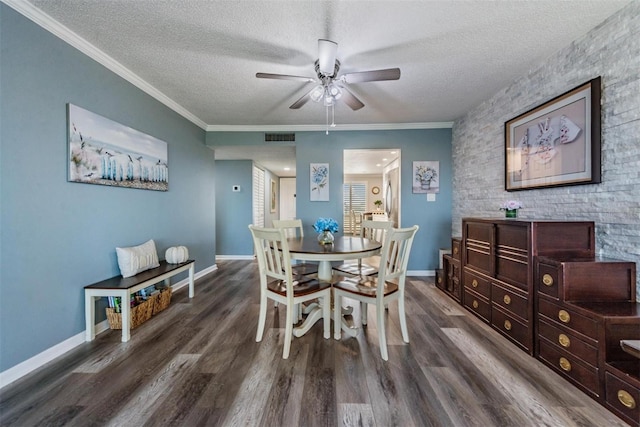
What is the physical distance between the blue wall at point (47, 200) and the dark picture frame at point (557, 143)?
4.18 m

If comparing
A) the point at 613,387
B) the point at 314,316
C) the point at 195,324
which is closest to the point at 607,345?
the point at 613,387

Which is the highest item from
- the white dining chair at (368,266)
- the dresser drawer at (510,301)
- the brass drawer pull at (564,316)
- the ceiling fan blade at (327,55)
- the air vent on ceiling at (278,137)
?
the air vent on ceiling at (278,137)

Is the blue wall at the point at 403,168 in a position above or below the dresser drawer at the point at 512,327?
above

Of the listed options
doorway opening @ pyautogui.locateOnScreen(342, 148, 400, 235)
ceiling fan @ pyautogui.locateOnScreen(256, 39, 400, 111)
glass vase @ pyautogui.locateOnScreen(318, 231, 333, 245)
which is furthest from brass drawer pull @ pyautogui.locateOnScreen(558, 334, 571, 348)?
doorway opening @ pyautogui.locateOnScreen(342, 148, 400, 235)

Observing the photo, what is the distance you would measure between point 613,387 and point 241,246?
5552mm

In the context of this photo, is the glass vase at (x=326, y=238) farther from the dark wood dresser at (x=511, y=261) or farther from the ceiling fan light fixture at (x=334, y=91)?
the dark wood dresser at (x=511, y=261)

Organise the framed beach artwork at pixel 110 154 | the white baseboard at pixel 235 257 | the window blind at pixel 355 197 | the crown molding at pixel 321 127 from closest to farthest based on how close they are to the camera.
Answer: the framed beach artwork at pixel 110 154, the crown molding at pixel 321 127, the white baseboard at pixel 235 257, the window blind at pixel 355 197

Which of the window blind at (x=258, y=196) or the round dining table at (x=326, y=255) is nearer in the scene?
the round dining table at (x=326, y=255)

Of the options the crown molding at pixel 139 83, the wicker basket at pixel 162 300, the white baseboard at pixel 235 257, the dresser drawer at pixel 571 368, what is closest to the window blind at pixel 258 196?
the white baseboard at pixel 235 257

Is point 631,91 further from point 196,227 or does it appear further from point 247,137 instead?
point 196,227

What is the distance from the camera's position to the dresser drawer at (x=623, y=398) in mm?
1257

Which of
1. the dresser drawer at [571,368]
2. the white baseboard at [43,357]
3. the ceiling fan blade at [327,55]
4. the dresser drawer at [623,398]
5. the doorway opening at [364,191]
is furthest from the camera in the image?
the doorway opening at [364,191]

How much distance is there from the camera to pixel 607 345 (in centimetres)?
141

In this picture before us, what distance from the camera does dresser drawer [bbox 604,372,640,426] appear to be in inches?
49.5
